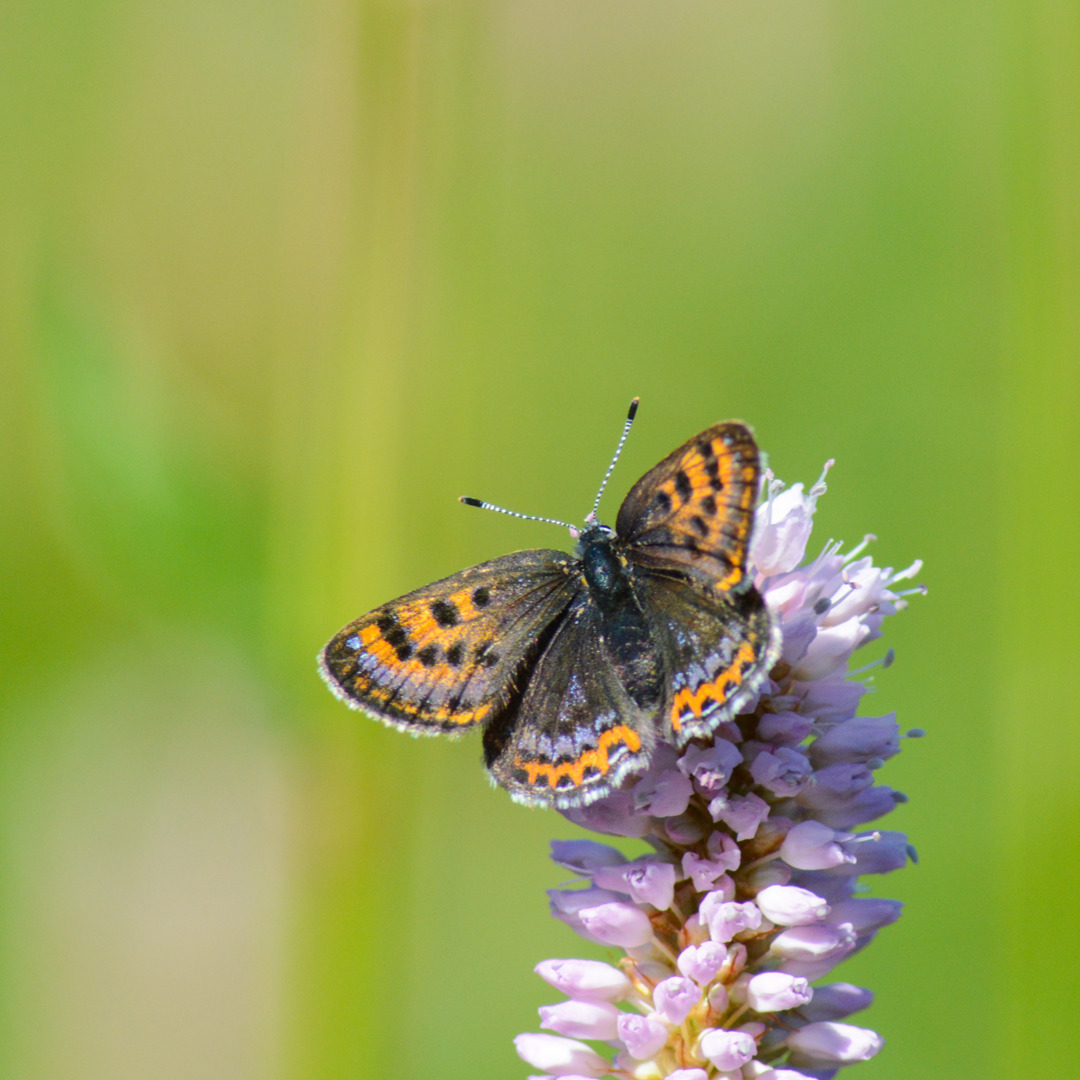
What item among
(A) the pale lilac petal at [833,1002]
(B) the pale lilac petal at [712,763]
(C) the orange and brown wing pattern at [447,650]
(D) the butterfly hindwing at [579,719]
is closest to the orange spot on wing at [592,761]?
(D) the butterfly hindwing at [579,719]

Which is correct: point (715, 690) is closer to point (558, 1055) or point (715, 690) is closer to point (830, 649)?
point (830, 649)

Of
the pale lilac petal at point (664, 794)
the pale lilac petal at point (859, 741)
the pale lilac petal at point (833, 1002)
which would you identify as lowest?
the pale lilac petal at point (833, 1002)

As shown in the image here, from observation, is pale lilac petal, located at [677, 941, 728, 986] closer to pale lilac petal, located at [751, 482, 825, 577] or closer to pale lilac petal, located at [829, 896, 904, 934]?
pale lilac petal, located at [829, 896, 904, 934]

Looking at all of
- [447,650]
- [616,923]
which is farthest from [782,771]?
[447,650]

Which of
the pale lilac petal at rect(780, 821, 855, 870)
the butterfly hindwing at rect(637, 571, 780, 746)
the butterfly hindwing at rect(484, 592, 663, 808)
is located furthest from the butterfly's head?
the pale lilac petal at rect(780, 821, 855, 870)

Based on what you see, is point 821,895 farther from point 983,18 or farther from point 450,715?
point 983,18

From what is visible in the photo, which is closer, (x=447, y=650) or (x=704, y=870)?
(x=704, y=870)

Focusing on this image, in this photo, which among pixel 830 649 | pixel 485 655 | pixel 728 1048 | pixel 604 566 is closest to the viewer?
pixel 728 1048

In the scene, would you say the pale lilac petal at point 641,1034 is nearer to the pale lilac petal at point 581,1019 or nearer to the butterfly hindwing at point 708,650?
the pale lilac petal at point 581,1019

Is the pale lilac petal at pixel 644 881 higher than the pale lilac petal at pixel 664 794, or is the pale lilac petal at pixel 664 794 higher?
the pale lilac petal at pixel 664 794
